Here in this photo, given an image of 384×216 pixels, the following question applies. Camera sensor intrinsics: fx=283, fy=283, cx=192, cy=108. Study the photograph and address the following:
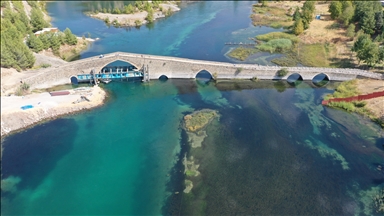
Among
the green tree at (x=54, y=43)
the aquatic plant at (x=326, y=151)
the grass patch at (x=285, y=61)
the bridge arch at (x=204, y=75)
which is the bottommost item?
the aquatic plant at (x=326, y=151)

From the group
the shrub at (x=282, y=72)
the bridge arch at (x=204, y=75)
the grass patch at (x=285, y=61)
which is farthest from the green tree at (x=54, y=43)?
the shrub at (x=282, y=72)

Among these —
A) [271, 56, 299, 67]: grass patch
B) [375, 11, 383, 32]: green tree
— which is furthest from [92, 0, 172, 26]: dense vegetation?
[375, 11, 383, 32]: green tree

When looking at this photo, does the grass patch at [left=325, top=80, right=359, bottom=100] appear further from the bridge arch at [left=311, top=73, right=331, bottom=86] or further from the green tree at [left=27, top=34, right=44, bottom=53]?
the green tree at [left=27, top=34, right=44, bottom=53]

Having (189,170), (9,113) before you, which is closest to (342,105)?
(189,170)

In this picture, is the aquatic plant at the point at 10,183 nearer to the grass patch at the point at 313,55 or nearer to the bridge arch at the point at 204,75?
the bridge arch at the point at 204,75

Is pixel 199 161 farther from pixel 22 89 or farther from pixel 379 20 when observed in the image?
pixel 379 20

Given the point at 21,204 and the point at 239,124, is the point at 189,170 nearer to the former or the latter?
the point at 239,124
